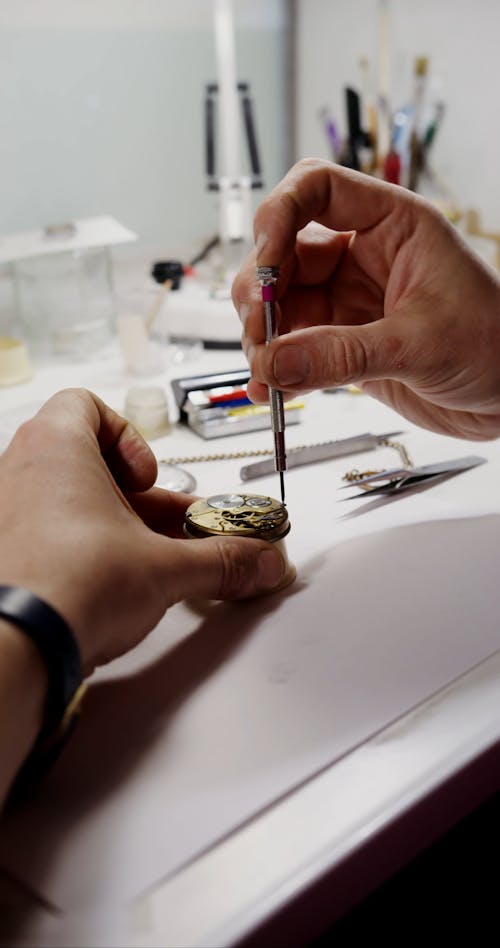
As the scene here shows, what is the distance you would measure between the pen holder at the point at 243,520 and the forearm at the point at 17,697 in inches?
8.0

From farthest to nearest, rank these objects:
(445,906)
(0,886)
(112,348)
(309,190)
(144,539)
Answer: (112,348) < (309,190) < (445,906) < (144,539) < (0,886)

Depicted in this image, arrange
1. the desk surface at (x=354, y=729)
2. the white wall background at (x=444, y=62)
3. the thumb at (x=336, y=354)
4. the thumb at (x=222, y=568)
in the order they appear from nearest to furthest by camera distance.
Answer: the desk surface at (x=354, y=729)
the thumb at (x=222, y=568)
the thumb at (x=336, y=354)
the white wall background at (x=444, y=62)

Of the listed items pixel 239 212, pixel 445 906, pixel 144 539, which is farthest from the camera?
pixel 239 212

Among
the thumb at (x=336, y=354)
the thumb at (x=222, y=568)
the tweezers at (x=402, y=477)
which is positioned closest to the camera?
the thumb at (x=222, y=568)

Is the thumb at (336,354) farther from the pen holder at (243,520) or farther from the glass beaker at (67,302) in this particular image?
the glass beaker at (67,302)

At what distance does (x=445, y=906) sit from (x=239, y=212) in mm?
1094

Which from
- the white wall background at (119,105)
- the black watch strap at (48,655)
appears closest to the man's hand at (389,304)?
the black watch strap at (48,655)

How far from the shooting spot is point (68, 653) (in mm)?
450

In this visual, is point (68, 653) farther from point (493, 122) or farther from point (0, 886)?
point (493, 122)

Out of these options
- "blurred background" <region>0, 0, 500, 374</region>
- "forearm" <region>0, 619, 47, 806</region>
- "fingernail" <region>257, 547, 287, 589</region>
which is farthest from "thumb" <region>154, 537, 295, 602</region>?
"blurred background" <region>0, 0, 500, 374</region>

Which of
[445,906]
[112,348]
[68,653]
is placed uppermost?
[68,653]

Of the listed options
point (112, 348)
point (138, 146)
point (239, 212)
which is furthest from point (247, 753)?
point (138, 146)

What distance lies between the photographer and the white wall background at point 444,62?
1.44 metres

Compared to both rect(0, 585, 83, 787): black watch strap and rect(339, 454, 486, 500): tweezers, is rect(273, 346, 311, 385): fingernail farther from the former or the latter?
rect(0, 585, 83, 787): black watch strap
